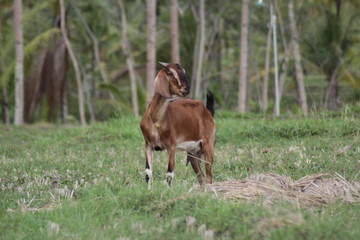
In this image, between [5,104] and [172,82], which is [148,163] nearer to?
[172,82]

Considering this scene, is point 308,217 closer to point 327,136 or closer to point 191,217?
point 191,217

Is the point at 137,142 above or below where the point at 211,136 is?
below

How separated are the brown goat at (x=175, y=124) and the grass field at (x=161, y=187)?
422 millimetres

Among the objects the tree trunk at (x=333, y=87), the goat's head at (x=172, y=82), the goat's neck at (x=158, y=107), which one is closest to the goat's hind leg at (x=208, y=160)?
the goat's neck at (x=158, y=107)

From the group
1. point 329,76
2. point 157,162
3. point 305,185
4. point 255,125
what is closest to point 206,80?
point 329,76

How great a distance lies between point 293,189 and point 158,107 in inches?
71.9

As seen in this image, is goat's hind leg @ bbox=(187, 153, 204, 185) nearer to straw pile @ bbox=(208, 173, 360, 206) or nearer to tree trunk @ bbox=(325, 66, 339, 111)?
straw pile @ bbox=(208, 173, 360, 206)

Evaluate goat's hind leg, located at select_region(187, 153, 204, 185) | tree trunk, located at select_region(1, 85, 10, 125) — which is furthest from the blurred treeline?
goat's hind leg, located at select_region(187, 153, 204, 185)

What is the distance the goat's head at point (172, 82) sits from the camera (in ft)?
23.3

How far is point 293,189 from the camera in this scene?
715cm

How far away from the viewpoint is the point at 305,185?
7156mm

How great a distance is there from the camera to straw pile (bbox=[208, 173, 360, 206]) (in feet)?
21.4

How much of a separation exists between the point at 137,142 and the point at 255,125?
2.53 m

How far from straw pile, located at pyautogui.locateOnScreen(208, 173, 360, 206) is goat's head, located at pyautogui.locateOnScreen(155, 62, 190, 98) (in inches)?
44.8
